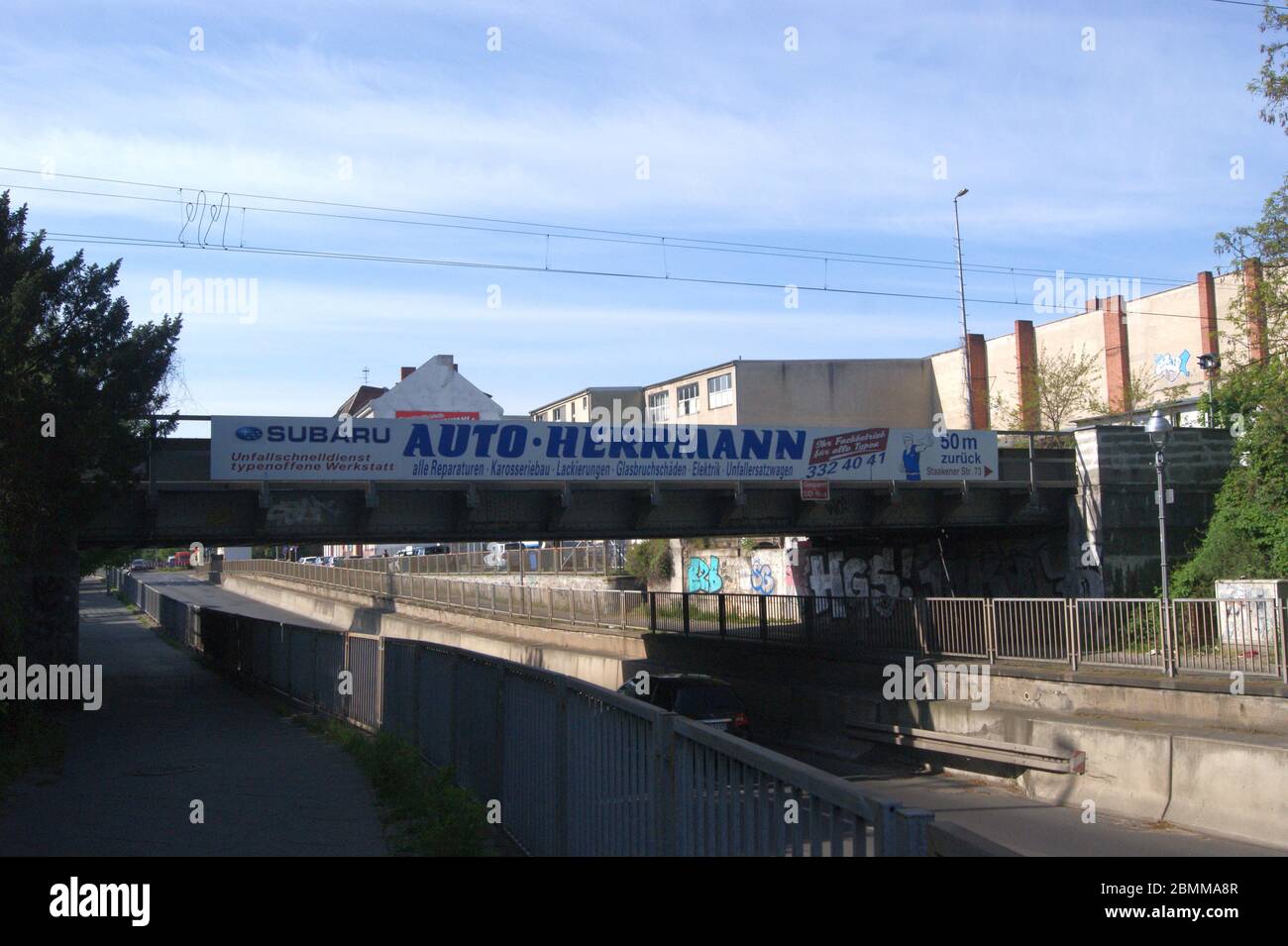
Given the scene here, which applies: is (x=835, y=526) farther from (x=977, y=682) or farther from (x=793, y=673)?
(x=977, y=682)

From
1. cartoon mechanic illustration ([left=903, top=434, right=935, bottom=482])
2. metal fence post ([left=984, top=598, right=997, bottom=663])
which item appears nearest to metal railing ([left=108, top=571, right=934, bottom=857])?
metal fence post ([left=984, top=598, right=997, bottom=663])

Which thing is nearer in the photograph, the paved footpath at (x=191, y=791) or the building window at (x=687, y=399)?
the paved footpath at (x=191, y=791)

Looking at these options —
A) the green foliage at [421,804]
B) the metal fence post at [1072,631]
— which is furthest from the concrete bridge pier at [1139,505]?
the green foliage at [421,804]

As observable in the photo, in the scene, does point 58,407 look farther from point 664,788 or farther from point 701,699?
point 664,788

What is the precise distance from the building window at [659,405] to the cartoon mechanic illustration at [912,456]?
41.2 metres

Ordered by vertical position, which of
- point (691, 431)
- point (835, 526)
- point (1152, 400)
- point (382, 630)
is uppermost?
point (1152, 400)

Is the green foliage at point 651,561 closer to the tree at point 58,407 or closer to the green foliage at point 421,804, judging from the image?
the tree at point 58,407

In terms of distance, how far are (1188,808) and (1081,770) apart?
1.86 metres

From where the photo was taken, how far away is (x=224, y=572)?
83.8 metres

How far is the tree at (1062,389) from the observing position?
162 ft

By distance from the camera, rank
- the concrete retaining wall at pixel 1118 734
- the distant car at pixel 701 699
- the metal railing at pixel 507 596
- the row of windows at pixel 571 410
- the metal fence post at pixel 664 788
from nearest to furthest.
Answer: the metal fence post at pixel 664 788 → the concrete retaining wall at pixel 1118 734 → the distant car at pixel 701 699 → the metal railing at pixel 507 596 → the row of windows at pixel 571 410

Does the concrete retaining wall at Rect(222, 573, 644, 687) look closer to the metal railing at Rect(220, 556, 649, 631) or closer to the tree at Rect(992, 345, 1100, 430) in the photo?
the metal railing at Rect(220, 556, 649, 631)

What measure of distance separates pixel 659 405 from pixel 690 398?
4.96m
